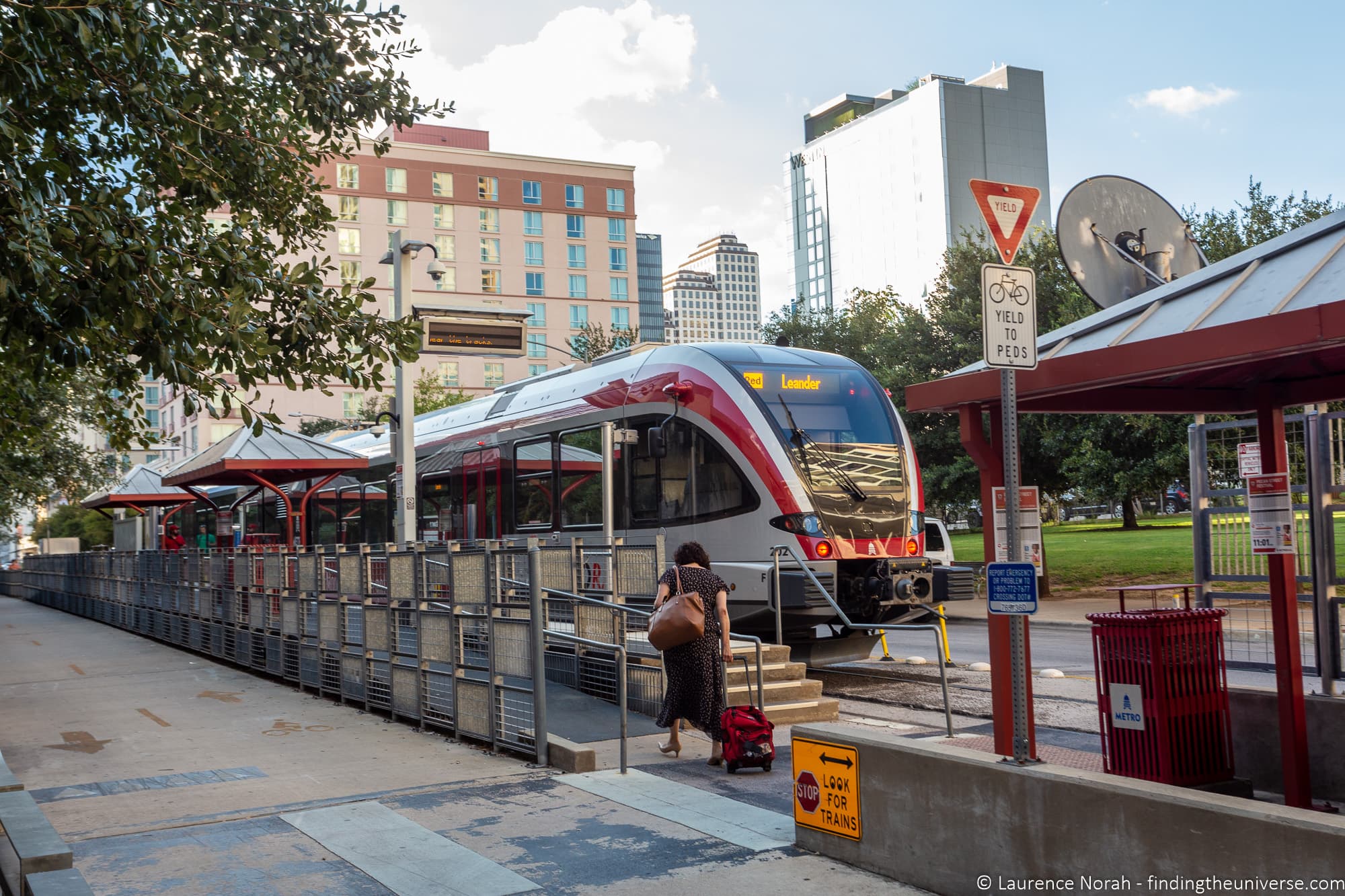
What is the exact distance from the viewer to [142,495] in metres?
30.5

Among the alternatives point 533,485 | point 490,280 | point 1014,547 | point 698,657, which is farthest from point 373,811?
point 490,280

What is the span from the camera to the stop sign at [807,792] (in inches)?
255

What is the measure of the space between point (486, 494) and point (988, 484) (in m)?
12.9

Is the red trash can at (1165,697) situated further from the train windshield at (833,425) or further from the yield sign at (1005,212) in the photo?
the train windshield at (833,425)

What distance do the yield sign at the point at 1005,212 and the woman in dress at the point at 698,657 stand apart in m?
3.95

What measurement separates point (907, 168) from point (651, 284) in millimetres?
41421

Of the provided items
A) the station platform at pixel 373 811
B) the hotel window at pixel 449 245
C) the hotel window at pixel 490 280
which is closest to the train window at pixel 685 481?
the station platform at pixel 373 811

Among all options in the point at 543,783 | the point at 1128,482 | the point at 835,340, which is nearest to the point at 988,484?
the point at 543,783

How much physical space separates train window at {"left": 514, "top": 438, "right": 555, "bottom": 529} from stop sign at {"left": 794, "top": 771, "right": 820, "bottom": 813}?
35.2 feet

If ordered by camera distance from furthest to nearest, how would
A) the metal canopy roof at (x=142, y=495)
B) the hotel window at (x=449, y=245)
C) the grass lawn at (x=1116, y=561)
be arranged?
the hotel window at (x=449, y=245) → the metal canopy roof at (x=142, y=495) → the grass lawn at (x=1116, y=561)

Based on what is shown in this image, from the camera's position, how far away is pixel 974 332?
1232 inches

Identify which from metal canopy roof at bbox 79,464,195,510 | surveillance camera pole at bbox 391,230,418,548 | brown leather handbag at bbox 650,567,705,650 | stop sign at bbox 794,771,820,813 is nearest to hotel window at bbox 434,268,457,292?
metal canopy roof at bbox 79,464,195,510

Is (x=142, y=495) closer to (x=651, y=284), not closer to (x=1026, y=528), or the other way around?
(x=1026, y=528)

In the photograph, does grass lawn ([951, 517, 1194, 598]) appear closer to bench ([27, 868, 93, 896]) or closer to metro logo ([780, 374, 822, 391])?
metro logo ([780, 374, 822, 391])
